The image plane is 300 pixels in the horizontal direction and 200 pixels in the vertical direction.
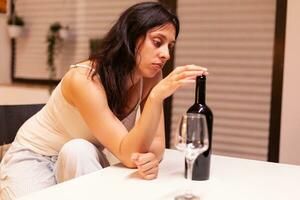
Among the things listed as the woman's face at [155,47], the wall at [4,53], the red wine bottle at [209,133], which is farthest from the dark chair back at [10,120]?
the wall at [4,53]

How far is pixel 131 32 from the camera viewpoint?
1474 mm

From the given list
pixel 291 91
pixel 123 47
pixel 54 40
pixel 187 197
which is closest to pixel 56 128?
pixel 123 47

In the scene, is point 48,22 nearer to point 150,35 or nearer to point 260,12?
point 260,12

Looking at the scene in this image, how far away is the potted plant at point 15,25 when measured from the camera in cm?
380

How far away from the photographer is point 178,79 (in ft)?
3.98

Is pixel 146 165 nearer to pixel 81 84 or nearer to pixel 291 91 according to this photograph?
pixel 81 84

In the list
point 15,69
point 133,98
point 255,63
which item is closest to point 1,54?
point 15,69

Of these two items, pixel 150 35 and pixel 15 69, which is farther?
pixel 15 69

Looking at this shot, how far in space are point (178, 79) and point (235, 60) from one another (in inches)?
78.4

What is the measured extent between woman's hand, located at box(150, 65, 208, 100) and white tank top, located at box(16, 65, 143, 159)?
1.18 feet

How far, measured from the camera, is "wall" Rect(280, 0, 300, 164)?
2.68 m

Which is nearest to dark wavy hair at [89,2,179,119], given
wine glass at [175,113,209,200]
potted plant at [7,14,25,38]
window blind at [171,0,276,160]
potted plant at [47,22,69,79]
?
wine glass at [175,113,209,200]

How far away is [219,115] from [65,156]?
2.02m

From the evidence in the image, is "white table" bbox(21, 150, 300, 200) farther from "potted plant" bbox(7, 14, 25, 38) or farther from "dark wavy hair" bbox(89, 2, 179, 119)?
"potted plant" bbox(7, 14, 25, 38)
